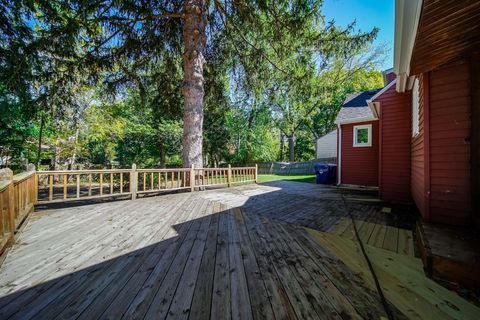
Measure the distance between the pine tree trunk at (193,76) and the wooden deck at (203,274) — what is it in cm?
370

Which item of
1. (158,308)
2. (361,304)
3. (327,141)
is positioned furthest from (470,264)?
(327,141)

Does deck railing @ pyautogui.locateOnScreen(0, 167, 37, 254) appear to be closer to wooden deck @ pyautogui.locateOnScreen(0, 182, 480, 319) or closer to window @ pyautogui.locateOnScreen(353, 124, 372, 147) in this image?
wooden deck @ pyautogui.locateOnScreen(0, 182, 480, 319)

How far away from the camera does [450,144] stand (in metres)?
2.70

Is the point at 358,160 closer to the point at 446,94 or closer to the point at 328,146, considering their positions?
the point at 446,94

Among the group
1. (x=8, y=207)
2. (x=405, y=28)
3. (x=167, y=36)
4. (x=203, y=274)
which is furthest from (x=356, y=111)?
(x=8, y=207)

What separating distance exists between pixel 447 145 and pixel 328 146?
1803 centimetres

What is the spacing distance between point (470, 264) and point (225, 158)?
17845mm

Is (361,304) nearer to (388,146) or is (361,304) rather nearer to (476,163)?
(476,163)

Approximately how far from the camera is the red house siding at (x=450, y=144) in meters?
2.57

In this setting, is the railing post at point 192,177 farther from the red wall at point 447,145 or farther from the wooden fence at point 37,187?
the red wall at point 447,145

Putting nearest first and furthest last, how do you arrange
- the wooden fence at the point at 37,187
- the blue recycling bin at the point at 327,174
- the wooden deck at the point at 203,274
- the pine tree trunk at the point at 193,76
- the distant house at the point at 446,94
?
1. the wooden deck at the point at 203,274
2. the distant house at the point at 446,94
3. the wooden fence at the point at 37,187
4. the pine tree trunk at the point at 193,76
5. the blue recycling bin at the point at 327,174

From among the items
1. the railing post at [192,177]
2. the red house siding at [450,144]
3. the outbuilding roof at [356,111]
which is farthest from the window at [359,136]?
the railing post at [192,177]

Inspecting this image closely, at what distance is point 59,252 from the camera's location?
2.10 metres

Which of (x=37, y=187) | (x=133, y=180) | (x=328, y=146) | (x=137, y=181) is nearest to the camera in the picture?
(x=37, y=187)
